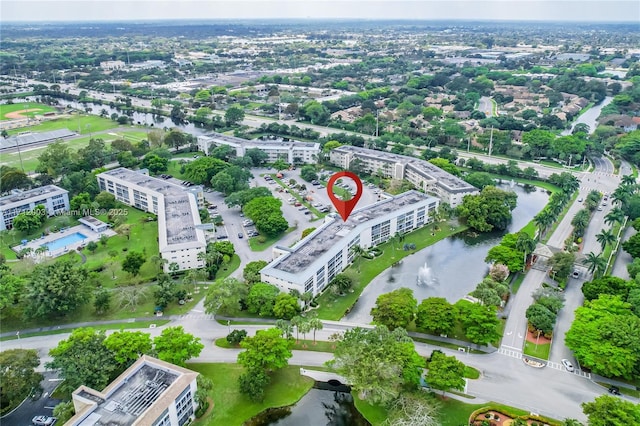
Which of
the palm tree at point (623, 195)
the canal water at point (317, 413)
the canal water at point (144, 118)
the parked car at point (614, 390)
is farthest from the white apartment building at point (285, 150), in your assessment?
the parked car at point (614, 390)

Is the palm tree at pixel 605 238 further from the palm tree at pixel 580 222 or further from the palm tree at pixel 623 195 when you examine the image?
the palm tree at pixel 623 195

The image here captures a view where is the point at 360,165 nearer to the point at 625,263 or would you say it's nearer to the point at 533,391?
the point at 625,263

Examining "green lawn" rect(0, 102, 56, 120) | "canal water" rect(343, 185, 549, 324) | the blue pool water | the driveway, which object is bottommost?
"canal water" rect(343, 185, 549, 324)

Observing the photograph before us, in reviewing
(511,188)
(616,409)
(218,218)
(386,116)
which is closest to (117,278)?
(218,218)

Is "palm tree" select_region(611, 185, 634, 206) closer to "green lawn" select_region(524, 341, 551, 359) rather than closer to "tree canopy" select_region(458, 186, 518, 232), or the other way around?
"tree canopy" select_region(458, 186, 518, 232)

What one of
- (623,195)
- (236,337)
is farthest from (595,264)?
(236,337)

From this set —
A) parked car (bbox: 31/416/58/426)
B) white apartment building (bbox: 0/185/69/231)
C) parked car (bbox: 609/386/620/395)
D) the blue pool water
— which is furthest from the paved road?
parked car (bbox: 31/416/58/426)
